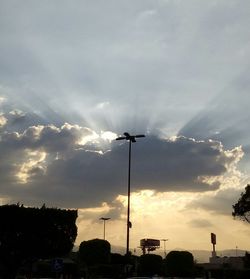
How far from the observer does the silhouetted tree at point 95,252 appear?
229ft

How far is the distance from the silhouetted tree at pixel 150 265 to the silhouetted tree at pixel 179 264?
5129mm

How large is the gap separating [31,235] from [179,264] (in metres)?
23.3

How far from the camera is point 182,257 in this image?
6550 cm

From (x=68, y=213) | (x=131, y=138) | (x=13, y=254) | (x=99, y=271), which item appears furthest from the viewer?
(x=99, y=271)

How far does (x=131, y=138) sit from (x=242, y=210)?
→ 1477cm

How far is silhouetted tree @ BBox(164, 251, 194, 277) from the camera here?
64.7 meters

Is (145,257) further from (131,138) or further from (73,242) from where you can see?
(131,138)

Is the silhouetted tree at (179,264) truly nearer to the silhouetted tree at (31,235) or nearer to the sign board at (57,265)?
the silhouetted tree at (31,235)

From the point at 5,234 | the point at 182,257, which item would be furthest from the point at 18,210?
the point at 182,257

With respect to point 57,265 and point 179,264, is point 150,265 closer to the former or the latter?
point 179,264

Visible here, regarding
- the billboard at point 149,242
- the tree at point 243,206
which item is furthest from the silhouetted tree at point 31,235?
the billboard at point 149,242

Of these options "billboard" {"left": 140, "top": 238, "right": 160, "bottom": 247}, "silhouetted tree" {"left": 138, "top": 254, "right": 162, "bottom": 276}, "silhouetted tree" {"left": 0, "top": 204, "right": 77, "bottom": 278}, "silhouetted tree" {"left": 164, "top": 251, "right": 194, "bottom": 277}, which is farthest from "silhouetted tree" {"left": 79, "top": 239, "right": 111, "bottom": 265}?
"billboard" {"left": 140, "top": 238, "right": 160, "bottom": 247}

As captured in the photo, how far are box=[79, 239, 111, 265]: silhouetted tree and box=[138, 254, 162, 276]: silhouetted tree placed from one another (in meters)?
5.32

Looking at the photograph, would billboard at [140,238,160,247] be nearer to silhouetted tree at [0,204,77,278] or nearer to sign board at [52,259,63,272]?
silhouetted tree at [0,204,77,278]
